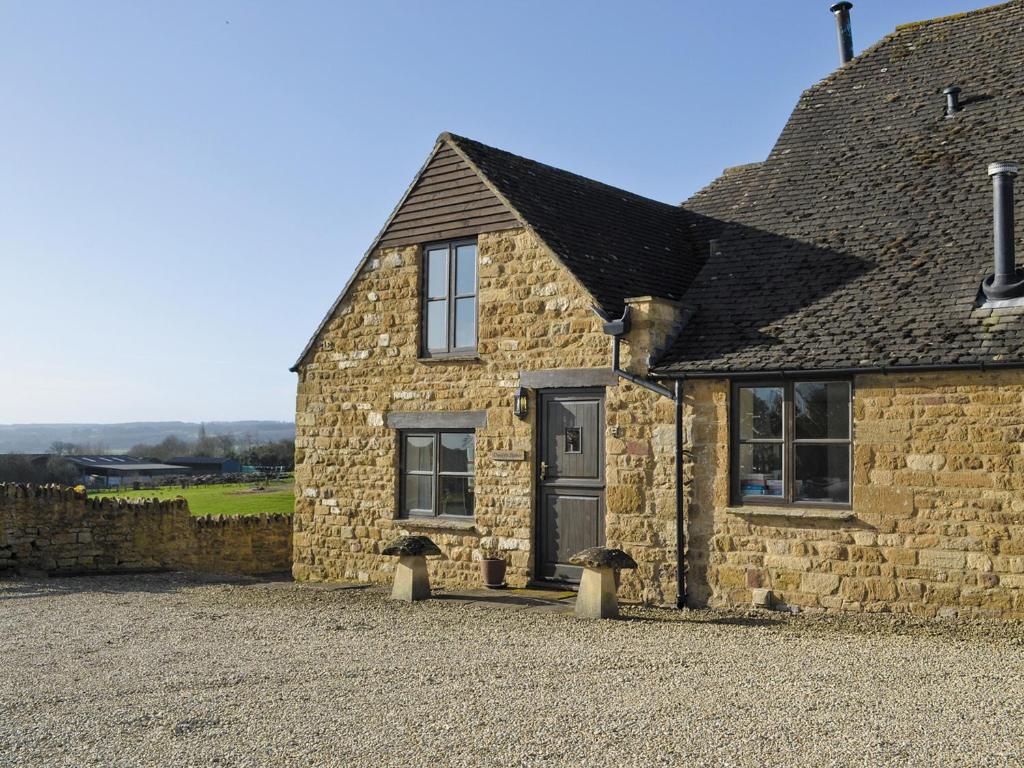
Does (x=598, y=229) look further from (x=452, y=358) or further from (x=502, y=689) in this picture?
(x=502, y=689)

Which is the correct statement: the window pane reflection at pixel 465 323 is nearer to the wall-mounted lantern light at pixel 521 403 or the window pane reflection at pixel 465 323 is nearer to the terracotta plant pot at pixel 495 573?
the wall-mounted lantern light at pixel 521 403

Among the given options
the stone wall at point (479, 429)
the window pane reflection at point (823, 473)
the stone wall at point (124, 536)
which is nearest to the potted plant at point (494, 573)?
the stone wall at point (479, 429)

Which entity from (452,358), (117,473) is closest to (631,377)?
(452,358)

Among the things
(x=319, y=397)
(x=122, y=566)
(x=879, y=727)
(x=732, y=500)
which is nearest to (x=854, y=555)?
(x=732, y=500)

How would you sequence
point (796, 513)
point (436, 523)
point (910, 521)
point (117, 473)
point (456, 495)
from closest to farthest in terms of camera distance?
point (910, 521) → point (796, 513) → point (436, 523) → point (456, 495) → point (117, 473)

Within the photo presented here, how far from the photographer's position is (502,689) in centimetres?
786

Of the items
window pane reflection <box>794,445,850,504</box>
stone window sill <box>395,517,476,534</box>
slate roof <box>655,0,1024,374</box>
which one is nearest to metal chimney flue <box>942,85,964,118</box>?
slate roof <box>655,0,1024,374</box>

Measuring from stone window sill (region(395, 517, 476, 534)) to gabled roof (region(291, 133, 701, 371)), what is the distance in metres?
3.39

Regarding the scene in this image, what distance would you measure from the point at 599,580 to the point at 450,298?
17.1 ft

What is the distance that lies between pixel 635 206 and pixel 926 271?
563 centimetres

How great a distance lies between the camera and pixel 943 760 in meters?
5.98

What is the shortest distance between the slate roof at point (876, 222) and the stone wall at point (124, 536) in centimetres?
1063

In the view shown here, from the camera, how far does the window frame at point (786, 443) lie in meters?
11.5

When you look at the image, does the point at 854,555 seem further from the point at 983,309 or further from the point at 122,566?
the point at 122,566
